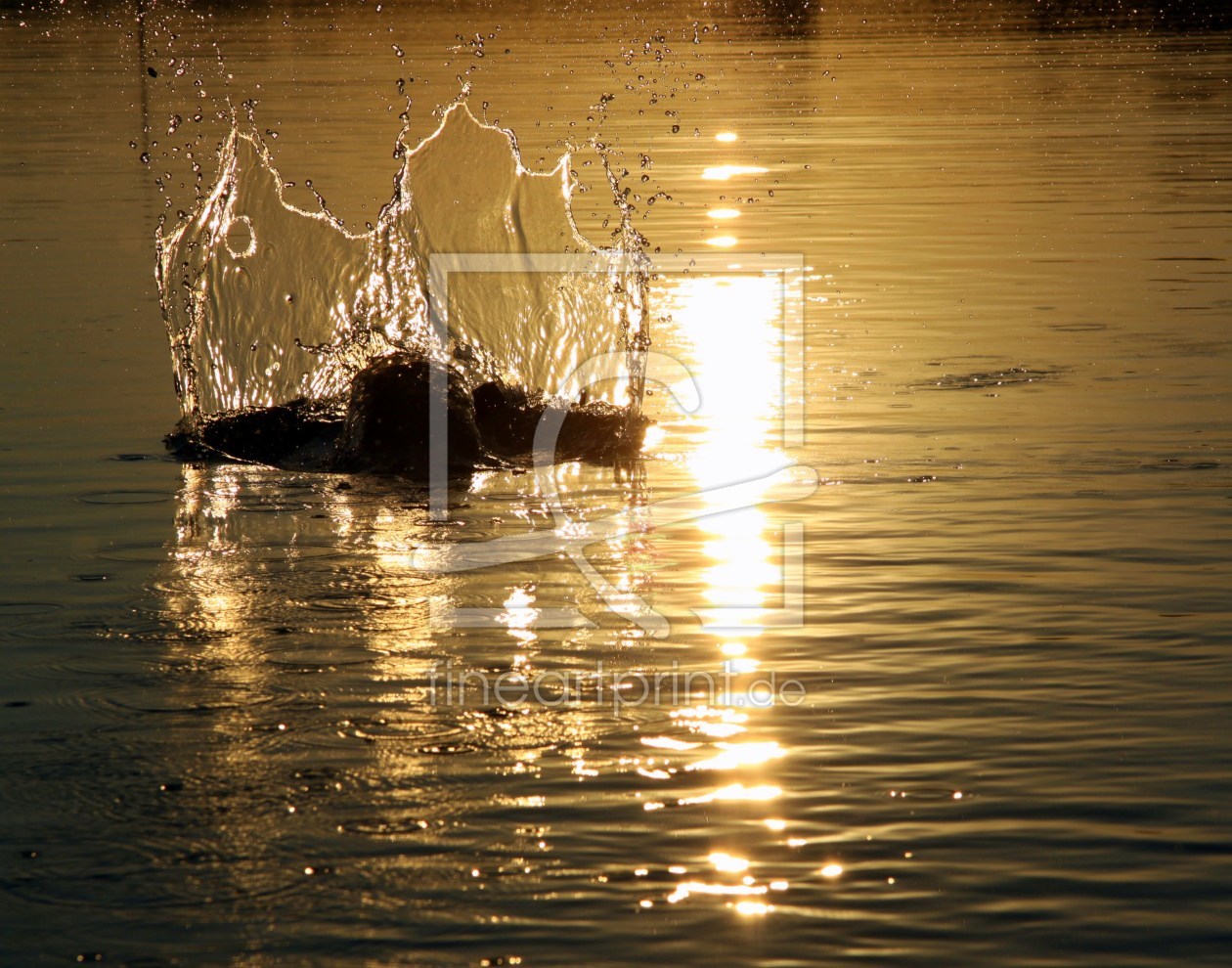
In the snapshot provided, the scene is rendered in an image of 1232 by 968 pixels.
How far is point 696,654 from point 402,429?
16.6 feet

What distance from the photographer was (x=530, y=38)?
79625 mm

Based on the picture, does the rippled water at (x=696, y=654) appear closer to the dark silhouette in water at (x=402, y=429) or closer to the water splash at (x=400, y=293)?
the dark silhouette in water at (x=402, y=429)

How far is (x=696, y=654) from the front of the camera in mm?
9164

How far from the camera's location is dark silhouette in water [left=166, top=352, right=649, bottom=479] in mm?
13648

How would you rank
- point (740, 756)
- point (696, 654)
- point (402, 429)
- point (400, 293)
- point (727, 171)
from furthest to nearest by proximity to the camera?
point (727, 171) < point (400, 293) < point (402, 429) < point (696, 654) < point (740, 756)

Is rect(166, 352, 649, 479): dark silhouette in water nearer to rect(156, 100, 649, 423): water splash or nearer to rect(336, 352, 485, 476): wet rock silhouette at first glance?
rect(336, 352, 485, 476): wet rock silhouette

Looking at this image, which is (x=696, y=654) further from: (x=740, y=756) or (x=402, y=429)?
(x=402, y=429)

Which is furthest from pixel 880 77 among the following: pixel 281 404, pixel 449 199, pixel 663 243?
pixel 281 404

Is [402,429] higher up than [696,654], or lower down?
higher up

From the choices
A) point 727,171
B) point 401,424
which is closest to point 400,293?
point 401,424

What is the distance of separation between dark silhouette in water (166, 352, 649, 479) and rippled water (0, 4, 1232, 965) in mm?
374

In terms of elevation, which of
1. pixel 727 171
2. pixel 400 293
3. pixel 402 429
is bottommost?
pixel 402 429

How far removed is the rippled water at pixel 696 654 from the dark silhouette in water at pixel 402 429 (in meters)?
0.37

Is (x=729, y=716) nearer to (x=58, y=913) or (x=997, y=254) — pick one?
(x=58, y=913)
